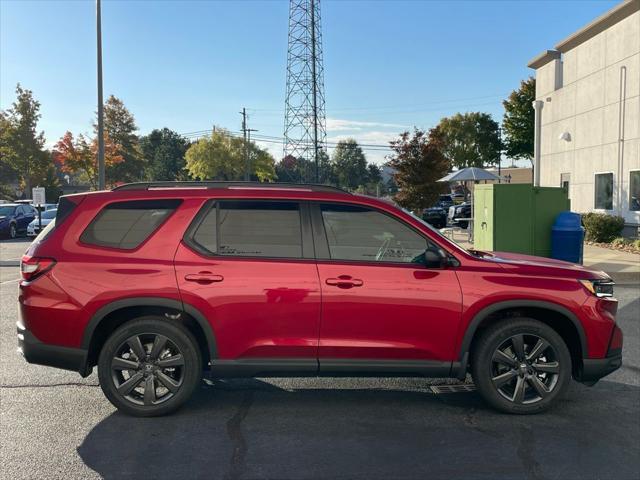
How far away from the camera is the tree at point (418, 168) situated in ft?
84.0

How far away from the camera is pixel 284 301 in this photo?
404cm

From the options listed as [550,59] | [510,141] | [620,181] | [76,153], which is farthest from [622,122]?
[76,153]

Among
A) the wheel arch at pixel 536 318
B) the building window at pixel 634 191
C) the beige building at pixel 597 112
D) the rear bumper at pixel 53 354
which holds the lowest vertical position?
the rear bumper at pixel 53 354

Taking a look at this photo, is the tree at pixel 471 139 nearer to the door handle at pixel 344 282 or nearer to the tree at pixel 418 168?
the tree at pixel 418 168

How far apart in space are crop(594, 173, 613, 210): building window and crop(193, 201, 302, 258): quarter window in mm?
18087

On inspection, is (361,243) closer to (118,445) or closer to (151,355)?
(151,355)

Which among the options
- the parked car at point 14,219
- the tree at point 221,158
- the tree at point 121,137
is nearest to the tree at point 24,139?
the tree at point 121,137

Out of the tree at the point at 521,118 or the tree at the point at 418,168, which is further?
the tree at the point at 521,118

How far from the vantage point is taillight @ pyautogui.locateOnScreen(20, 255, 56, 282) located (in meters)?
4.13

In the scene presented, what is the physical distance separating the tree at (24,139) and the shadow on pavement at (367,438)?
145ft

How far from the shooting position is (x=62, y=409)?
4426 mm

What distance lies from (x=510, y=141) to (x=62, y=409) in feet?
151

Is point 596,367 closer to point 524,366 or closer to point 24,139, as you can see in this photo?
point 524,366

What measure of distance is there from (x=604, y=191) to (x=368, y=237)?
1824 cm
